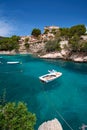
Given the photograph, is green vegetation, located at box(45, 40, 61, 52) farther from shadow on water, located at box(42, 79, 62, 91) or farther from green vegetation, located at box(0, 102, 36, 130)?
green vegetation, located at box(0, 102, 36, 130)

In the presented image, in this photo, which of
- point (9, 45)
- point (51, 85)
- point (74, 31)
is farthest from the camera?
point (9, 45)

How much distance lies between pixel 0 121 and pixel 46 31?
14296 centimetres

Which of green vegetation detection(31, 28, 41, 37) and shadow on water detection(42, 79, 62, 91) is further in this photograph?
green vegetation detection(31, 28, 41, 37)

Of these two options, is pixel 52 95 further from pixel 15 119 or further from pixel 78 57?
pixel 78 57

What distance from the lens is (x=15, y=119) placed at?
60.9 ft

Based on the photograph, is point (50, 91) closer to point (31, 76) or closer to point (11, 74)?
point (31, 76)

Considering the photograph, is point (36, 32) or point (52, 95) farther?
point (36, 32)

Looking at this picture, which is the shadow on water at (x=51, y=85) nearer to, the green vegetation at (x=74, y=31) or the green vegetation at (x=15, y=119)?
the green vegetation at (x=15, y=119)

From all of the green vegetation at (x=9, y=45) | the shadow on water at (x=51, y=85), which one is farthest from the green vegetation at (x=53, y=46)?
the shadow on water at (x=51, y=85)

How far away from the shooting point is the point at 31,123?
19.4 meters

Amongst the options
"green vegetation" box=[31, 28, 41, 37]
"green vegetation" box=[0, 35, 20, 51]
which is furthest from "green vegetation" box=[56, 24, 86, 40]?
"green vegetation" box=[0, 35, 20, 51]

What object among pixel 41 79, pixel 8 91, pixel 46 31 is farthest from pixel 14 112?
pixel 46 31

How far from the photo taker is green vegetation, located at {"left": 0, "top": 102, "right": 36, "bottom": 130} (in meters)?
18.6

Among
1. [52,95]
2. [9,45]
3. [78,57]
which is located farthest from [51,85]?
[9,45]
